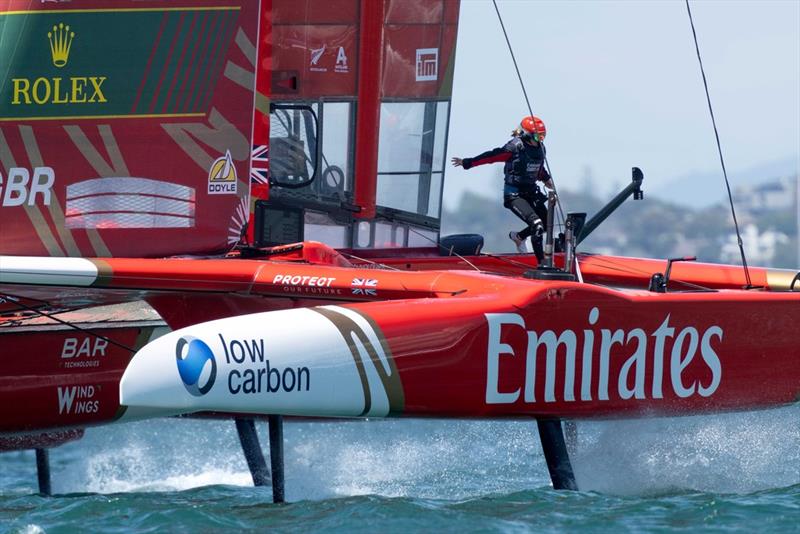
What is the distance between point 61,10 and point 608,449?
2.91 metres

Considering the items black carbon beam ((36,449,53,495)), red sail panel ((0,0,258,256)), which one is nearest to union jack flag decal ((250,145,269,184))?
red sail panel ((0,0,258,256))

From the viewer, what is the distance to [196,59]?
661cm

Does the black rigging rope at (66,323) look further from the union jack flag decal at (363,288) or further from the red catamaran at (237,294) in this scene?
the union jack flag decal at (363,288)

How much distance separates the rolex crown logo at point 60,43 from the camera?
6.43 meters

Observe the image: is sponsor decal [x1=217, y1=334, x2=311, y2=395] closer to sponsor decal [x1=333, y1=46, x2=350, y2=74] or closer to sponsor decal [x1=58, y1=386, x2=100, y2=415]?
sponsor decal [x1=58, y1=386, x2=100, y2=415]

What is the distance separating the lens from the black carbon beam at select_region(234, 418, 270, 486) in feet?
25.5

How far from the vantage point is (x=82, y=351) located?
6957 mm

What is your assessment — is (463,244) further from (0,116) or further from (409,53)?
(0,116)

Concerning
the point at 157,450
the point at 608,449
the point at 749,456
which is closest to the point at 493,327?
the point at 608,449

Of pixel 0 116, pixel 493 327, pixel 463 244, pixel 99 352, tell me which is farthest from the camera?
pixel 463 244

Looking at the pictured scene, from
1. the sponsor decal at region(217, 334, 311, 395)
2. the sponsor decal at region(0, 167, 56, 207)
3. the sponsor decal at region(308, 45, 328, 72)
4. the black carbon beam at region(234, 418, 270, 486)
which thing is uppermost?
the sponsor decal at region(308, 45, 328, 72)

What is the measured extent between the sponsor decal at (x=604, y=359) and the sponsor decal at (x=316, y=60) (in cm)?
252

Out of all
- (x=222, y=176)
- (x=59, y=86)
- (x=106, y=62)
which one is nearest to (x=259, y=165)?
(x=222, y=176)

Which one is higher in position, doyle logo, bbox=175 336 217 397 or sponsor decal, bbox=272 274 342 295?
sponsor decal, bbox=272 274 342 295
